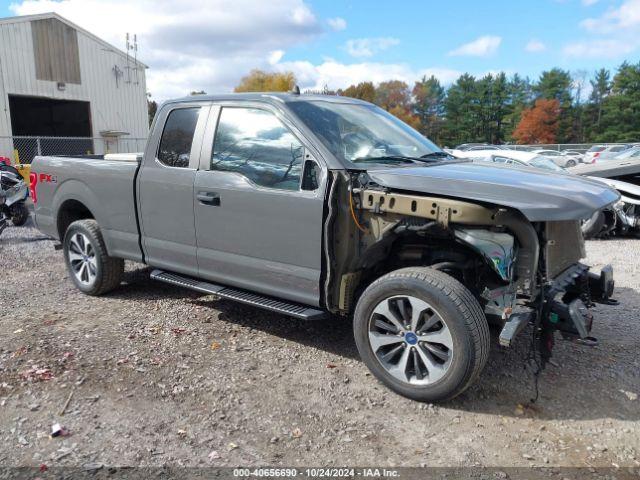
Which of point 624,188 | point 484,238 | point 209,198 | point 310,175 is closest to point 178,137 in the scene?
point 209,198

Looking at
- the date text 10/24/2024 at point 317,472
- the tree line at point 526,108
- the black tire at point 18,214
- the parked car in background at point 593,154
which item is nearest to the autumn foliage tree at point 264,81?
the tree line at point 526,108

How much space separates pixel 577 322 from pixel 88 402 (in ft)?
10.5

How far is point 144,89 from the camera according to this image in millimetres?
26906

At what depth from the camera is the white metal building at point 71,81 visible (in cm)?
2097

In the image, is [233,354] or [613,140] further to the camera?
[613,140]

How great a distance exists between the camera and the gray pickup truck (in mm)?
3299

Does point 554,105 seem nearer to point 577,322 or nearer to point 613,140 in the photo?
point 613,140

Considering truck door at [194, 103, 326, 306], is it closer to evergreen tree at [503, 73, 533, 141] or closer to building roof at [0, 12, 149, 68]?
building roof at [0, 12, 149, 68]

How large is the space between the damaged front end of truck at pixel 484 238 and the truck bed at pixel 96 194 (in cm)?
233

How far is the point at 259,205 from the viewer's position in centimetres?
406

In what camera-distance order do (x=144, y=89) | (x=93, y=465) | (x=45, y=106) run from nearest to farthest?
(x=93, y=465)
(x=144, y=89)
(x=45, y=106)

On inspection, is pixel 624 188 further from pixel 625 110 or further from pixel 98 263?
pixel 625 110

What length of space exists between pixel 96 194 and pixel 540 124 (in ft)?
241

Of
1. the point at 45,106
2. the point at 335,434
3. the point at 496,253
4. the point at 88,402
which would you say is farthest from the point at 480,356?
the point at 45,106
